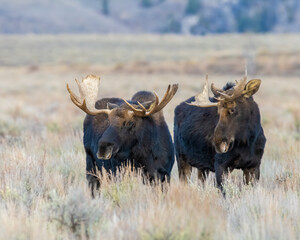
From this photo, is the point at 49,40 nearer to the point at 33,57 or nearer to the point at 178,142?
the point at 33,57

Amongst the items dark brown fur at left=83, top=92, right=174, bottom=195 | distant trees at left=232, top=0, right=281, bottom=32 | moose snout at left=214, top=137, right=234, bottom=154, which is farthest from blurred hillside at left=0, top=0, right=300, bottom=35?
moose snout at left=214, top=137, right=234, bottom=154

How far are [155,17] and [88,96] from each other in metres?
145

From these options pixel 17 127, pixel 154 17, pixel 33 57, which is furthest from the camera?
pixel 154 17

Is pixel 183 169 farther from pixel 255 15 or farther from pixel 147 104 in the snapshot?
pixel 255 15

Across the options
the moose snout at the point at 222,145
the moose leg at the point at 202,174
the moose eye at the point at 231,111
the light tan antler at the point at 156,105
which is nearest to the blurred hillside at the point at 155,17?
the moose leg at the point at 202,174

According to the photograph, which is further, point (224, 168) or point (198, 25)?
point (198, 25)

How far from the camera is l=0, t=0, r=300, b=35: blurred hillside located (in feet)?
416

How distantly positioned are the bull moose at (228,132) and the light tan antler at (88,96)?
3.75 feet

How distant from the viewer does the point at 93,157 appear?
8086 mm

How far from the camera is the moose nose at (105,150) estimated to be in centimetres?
707

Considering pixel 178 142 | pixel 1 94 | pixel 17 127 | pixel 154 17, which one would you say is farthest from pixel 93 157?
pixel 154 17

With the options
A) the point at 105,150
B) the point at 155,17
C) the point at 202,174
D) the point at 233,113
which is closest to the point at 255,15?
the point at 155,17

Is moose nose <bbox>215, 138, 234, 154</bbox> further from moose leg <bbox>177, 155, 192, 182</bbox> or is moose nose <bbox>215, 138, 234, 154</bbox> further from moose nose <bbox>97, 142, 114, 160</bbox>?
moose leg <bbox>177, 155, 192, 182</bbox>

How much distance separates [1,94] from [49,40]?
222ft
